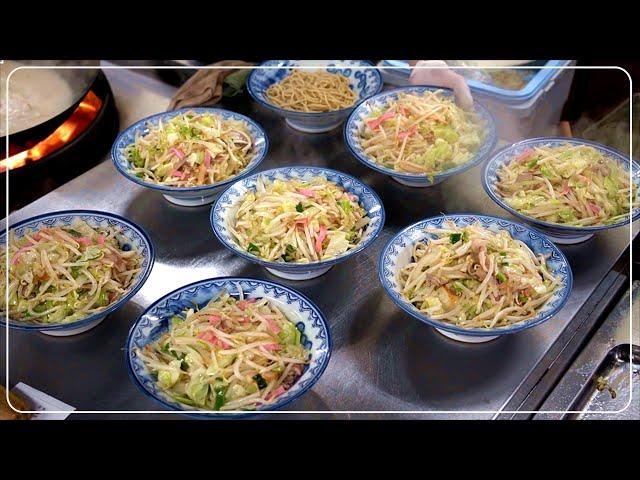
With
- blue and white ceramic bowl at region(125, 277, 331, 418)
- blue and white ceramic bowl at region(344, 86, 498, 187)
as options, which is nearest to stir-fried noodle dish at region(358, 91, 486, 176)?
blue and white ceramic bowl at region(344, 86, 498, 187)

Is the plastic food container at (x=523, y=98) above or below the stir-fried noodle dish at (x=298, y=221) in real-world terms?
above

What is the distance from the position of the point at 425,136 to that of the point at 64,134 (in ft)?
5.00

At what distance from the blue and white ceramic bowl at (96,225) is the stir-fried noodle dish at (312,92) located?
104cm

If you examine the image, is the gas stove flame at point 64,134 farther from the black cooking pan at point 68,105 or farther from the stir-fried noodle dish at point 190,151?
the stir-fried noodle dish at point 190,151

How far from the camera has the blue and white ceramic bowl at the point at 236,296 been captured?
63.8 inches

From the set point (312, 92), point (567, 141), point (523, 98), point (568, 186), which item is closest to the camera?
point (568, 186)

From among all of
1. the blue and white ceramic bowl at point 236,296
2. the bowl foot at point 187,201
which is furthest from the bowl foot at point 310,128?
the blue and white ceramic bowl at point 236,296

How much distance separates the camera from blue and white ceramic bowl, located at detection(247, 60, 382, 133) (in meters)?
→ 2.71

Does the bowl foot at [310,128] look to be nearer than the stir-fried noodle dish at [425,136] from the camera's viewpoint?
No

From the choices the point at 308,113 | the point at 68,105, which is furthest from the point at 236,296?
the point at 68,105

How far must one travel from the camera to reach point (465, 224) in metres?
2.14

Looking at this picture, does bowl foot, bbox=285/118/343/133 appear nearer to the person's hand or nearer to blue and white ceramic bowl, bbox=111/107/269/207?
blue and white ceramic bowl, bbox=111/107/269/207

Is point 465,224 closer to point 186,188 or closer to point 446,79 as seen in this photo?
point 446,79

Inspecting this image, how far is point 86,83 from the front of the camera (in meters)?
2.48
